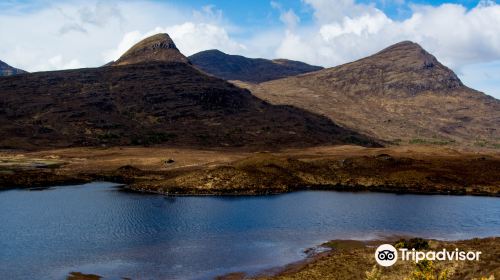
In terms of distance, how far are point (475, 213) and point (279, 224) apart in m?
41.1

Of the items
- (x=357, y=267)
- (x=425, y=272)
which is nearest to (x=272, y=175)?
(x=357, y=267)

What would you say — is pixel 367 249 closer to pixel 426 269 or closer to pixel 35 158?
pixel 426 269

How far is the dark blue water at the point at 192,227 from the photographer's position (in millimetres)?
57594

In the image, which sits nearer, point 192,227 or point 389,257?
point 389,257

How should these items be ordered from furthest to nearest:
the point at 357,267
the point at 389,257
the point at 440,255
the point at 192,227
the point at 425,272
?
the point at 192,227, the point at 357,267, the point at 440,255, the point at 389,257, the point at 425,272

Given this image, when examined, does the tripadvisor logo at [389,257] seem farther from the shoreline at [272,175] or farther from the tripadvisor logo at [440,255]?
the shoreline at [272,175]

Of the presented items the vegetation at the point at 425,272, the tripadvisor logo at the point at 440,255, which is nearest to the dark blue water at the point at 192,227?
the tripadvisor logo at the point at 440,255

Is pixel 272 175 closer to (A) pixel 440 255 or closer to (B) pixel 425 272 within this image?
(A) pixel 440 255

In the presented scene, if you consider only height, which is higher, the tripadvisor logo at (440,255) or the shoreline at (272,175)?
the shoreline at (272,175)

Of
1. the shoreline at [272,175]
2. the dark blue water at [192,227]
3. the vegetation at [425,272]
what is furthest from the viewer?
the shoreline at [272,175]

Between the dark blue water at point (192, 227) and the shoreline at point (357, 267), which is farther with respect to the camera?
the dark blue water at point (192, 227)

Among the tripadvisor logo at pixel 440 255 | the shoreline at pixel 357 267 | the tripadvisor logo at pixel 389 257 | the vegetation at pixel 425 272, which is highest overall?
the vegetation at pixel 425 272

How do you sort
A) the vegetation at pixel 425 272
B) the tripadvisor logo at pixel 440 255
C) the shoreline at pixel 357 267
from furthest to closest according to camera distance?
the tripadvisor logo at pixel 440 255, the shoreline at pixel 357 267, the vegetation at pixel 425 272

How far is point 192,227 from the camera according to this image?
7788 cm
